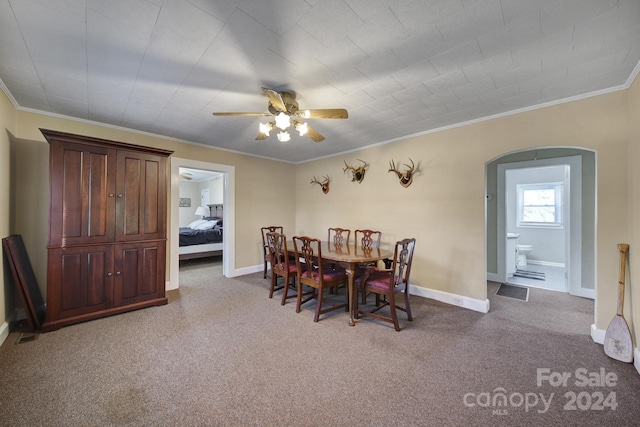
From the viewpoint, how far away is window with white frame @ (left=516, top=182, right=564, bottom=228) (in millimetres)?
5724

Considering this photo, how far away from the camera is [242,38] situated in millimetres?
1679

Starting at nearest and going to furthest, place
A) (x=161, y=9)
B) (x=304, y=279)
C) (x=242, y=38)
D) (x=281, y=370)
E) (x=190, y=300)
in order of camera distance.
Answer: (x=161, y=9), (x=242, y=38), (x=281, y=370), (x=304, y=279), (x=190, y=300)

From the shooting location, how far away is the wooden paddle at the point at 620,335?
204 cm

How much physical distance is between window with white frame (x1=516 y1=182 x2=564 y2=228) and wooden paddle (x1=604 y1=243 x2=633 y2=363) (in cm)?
450

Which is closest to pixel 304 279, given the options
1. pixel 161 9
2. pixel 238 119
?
pixel 238 119

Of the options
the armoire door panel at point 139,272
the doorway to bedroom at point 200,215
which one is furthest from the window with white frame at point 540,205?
the armoire door panel at point 139,272

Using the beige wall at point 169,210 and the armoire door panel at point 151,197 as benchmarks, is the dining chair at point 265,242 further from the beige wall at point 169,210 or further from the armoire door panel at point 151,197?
the armoire door panel at point 151,197

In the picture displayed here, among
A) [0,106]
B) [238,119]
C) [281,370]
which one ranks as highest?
[238,119]

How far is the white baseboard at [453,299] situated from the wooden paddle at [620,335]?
1.04m

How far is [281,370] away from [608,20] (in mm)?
3284

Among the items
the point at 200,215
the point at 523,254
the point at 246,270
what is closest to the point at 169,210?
the point at 246,270

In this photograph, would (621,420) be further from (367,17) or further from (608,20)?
(367,17)

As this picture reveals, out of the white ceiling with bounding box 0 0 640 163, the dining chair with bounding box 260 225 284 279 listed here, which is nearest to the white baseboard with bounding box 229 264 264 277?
the dining chair with bounding box 260 225 284 279

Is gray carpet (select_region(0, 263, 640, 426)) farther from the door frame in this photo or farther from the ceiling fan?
the ceiling fan
